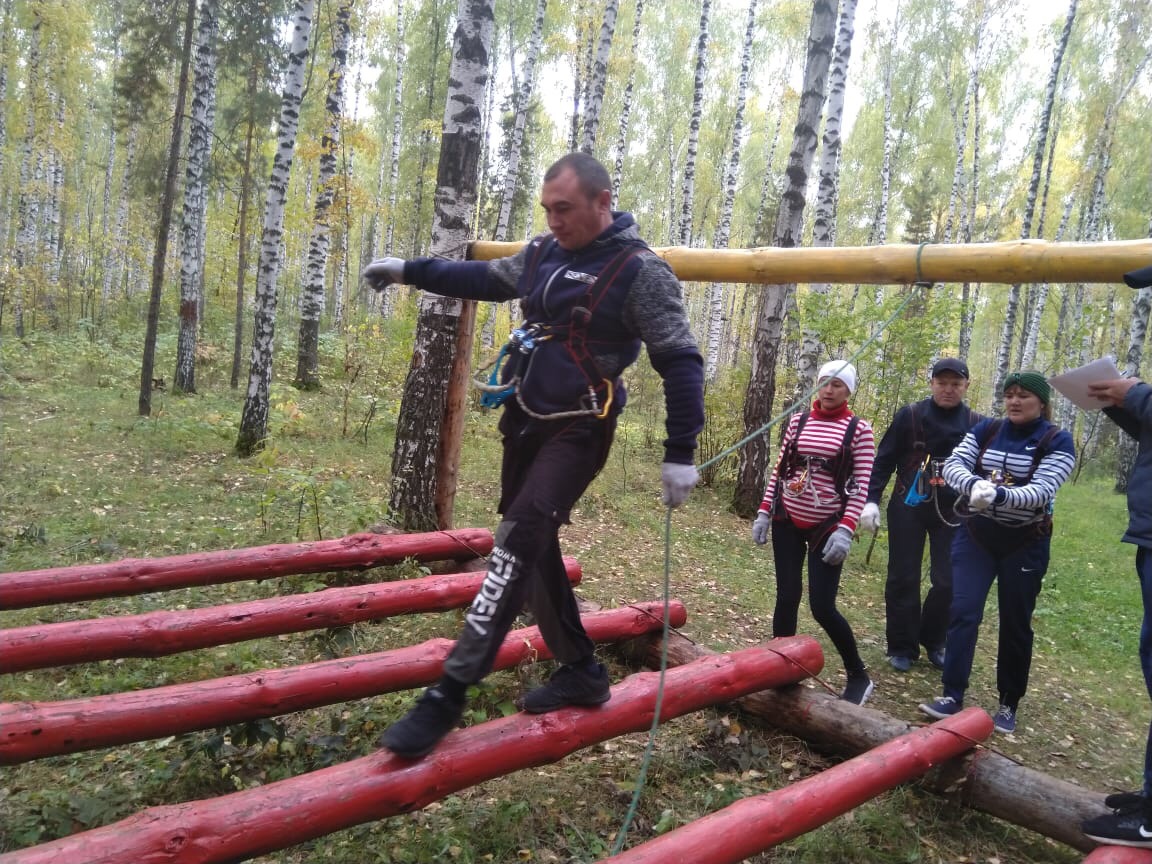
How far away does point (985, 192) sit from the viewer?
28.3 m

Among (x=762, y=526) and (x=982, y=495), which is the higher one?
(x=982, y=495)

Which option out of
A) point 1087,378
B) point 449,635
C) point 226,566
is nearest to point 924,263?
point 1087,378

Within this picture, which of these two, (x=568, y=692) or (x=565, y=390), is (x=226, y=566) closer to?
(x=568, y=692)

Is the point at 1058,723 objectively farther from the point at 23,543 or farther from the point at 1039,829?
the point at 23,543

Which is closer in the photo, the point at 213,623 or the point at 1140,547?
the point at 1140,547

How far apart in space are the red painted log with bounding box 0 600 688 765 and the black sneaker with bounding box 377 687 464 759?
70 cm

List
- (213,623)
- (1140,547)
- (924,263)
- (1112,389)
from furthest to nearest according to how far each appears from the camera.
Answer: (924,263), (213,623), (1112,389), (1140,547)

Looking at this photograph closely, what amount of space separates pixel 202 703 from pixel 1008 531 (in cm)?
431

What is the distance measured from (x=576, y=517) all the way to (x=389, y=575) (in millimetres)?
3528

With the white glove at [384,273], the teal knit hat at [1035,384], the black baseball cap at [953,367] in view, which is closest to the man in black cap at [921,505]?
the black baseball cap at [953,367]

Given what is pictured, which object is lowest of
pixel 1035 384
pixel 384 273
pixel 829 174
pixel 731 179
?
pixel 1035 384

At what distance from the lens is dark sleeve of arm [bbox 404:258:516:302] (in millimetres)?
3445

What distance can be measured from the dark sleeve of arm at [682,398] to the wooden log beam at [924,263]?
1781mm

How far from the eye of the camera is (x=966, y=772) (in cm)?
357
